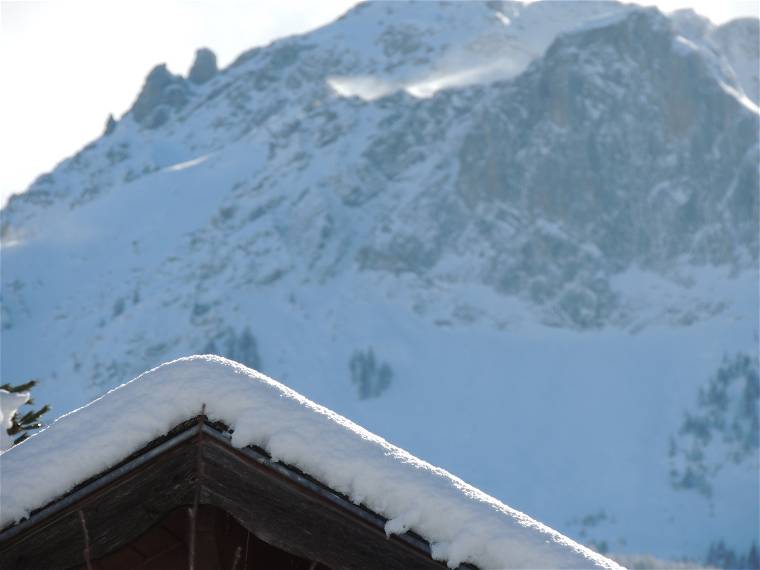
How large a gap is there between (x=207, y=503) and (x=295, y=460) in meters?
0.27

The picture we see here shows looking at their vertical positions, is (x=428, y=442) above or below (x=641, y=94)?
below

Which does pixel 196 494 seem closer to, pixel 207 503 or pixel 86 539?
pixel 207 503

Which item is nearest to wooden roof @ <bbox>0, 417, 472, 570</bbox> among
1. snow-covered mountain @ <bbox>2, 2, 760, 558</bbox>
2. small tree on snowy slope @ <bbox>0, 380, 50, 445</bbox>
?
small tree on snowy slope @ <bbox>0, 380, 50, 445</bbox>

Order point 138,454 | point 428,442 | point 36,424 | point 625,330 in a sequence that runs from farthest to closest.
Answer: point 625,330, point 428,442, point 36,424, point 138,454

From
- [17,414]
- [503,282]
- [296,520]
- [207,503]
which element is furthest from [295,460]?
[503,282]

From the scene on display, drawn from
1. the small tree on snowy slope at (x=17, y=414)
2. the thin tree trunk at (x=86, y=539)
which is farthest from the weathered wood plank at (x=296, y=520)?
the small tree on snowy slope at (x=17, y=414)

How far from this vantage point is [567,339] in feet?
569

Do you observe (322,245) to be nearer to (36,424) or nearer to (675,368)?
(675,368)

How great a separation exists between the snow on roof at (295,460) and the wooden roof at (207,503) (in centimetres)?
3

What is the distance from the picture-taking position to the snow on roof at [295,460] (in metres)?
2.46

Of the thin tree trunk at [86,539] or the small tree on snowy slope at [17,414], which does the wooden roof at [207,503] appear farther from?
the small tree on snowy slope at [17,414]

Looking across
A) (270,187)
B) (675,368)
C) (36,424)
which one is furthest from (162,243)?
(36,424)

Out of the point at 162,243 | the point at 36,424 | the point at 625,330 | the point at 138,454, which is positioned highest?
the point at 138,454

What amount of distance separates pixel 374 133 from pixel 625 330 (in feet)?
149
